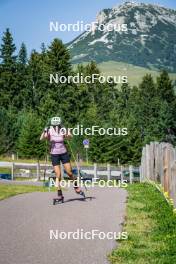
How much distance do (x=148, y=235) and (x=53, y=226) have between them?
174 centimetres

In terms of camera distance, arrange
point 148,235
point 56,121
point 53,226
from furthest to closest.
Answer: point 56,121, point 53,226, point 148,235

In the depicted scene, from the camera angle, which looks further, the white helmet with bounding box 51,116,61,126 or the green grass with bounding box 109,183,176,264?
the white helmet with bounding box 51,116,61,126

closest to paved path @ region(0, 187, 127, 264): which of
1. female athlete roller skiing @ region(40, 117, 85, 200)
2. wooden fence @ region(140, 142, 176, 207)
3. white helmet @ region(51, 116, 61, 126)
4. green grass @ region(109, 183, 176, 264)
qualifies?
green grass @ region(109, 183, 176, 264)

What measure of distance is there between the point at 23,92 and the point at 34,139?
3925 cm

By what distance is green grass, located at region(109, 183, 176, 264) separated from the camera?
733 centimetres

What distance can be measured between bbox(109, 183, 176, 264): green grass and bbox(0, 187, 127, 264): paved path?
21cm

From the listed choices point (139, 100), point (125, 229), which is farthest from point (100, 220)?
point (139, 100)

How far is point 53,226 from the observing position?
384 inches

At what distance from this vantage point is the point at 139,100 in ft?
345

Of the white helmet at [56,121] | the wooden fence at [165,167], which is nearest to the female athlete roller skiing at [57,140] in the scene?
the white helmet at [56,121]

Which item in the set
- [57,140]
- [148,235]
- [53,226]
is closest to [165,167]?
[57,140]

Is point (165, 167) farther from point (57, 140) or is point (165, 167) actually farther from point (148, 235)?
point (148, 235)

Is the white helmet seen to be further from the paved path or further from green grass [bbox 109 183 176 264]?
green grass [bbox 109 183 176 264]

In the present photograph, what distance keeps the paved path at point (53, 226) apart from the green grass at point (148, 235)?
0.21 meters
